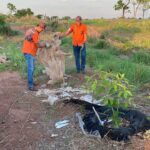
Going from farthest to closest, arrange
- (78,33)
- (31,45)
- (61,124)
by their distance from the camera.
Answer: (78,33), (31,45), (61,124)

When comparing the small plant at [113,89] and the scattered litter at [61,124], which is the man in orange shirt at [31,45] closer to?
the scattered litter at [61,124]

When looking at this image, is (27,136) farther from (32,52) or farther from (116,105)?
(32,52)

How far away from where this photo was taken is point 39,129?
6.46 meters

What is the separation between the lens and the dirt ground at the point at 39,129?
577cm

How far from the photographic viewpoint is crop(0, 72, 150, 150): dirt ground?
18.9 ft

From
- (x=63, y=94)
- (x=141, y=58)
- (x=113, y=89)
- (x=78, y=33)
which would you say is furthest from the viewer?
(x=141, y=58)

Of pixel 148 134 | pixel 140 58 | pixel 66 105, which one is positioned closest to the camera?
pixel 148 134

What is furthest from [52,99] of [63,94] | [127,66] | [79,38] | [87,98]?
[127,66]

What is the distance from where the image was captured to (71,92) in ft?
27.6

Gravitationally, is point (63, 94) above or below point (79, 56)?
below

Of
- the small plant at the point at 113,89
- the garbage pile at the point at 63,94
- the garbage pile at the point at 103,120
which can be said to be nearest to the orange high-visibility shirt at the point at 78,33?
the garbage pile at the point at 63,94

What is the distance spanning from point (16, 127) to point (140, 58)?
834cm

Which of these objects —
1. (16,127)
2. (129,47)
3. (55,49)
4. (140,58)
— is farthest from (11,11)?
(16,127)

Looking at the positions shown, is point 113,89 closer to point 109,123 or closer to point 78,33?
point 109,123
